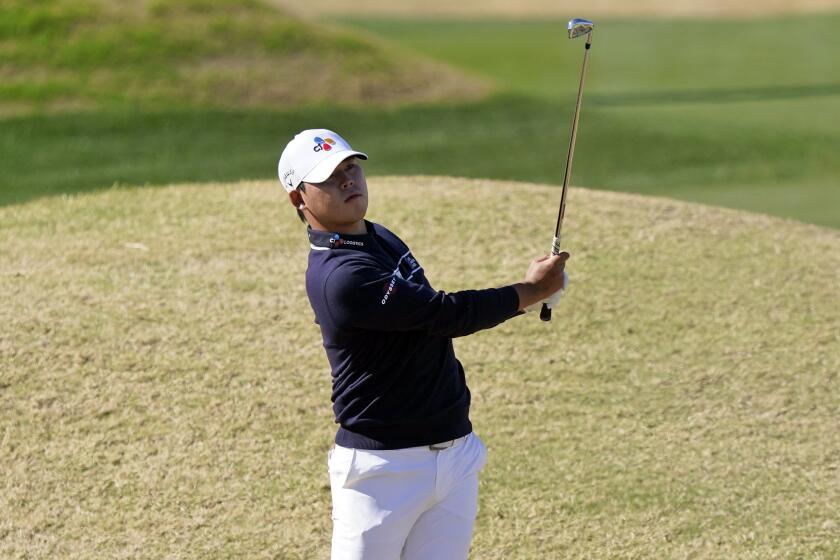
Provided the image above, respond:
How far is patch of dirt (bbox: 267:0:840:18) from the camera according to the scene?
27167 millimetres

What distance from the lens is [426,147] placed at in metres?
15.6

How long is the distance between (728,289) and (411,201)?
9.40 ft

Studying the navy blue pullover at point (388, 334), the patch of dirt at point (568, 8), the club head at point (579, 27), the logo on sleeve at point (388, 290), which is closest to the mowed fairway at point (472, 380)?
the navy blue pullover at point (388, 334)

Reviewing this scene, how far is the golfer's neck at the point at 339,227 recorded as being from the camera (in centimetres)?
469

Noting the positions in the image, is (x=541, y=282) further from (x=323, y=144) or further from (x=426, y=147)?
(x=426, y=147)

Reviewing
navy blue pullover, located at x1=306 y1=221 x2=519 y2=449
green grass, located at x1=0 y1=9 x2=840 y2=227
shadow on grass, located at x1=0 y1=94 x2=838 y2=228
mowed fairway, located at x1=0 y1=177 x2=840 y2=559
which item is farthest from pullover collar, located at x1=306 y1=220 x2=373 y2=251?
shadow on grass, located at x1=0 y1=94 x2=838 y2=228

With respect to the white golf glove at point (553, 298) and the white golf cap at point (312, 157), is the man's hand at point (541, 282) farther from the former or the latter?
the white golf cap at point (312, 157)

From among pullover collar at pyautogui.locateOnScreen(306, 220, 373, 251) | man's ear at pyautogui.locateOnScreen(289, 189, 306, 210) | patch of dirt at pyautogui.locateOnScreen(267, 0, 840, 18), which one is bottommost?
pullover collar at pyautogui.locateOnScreen(306, 220, 373, 251)

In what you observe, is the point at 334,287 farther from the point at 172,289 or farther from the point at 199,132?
the point at 199,132

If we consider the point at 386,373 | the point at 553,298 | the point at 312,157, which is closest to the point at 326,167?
the point at 312,157

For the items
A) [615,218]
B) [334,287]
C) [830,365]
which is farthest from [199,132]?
[334,287]

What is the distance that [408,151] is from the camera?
603 inches

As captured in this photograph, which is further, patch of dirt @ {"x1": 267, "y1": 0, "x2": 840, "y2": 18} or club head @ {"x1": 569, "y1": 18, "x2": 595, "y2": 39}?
patch of dirt @ {"x1": 267, "y1": 0, "x2": 840, "y2": 18}

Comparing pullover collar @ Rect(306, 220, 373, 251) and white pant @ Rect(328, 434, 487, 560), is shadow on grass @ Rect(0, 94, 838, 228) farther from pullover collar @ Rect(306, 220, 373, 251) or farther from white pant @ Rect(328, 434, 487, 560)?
white pant @ Rect(328, 434, 487, 560)
